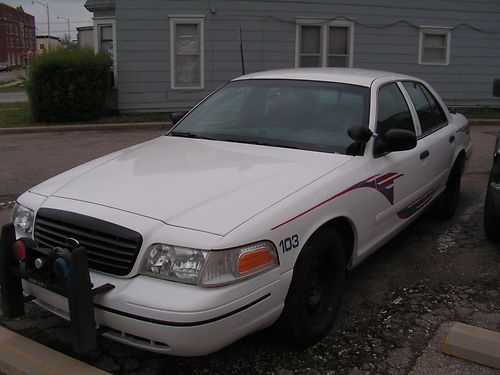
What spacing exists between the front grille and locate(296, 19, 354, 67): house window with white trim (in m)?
11.5

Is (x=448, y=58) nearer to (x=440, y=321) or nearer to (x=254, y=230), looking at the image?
(x=440, y=321)

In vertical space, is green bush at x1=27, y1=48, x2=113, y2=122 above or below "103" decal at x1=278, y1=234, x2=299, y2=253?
above

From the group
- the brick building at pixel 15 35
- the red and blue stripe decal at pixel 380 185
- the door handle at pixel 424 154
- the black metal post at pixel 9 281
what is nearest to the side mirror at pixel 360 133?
the red and blue stripe decal at pixel 380 185

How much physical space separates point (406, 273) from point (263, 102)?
175cm

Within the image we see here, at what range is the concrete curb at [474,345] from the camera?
301 centimetres

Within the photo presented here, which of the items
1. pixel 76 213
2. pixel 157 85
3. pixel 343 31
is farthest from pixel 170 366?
pixel 343 31

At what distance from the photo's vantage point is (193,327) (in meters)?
2.45

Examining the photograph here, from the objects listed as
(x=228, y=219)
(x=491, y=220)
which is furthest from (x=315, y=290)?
(x=491, y=220)

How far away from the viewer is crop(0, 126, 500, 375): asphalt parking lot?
3064 millimetres

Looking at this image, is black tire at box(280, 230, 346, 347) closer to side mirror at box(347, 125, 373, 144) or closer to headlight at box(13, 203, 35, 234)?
side mirror at box(347, 125, 373, 144)

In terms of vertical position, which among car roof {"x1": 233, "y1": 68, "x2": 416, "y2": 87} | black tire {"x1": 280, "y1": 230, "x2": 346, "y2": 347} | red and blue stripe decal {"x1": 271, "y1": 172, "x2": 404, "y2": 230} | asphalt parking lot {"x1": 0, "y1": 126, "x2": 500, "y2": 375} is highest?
car roof {"x1": 233, "y1": 68, "x2": 416, "y2": 87}

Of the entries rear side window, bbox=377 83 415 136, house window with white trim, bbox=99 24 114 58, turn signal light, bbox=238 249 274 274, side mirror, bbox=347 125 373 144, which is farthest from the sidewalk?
turn signal light, bbox=238 249 274 274

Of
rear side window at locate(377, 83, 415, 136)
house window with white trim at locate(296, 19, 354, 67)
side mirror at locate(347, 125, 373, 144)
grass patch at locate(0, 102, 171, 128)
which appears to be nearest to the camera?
side mirror at locate(347, 125, 373, 144)

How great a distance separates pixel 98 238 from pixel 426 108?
3.47m
